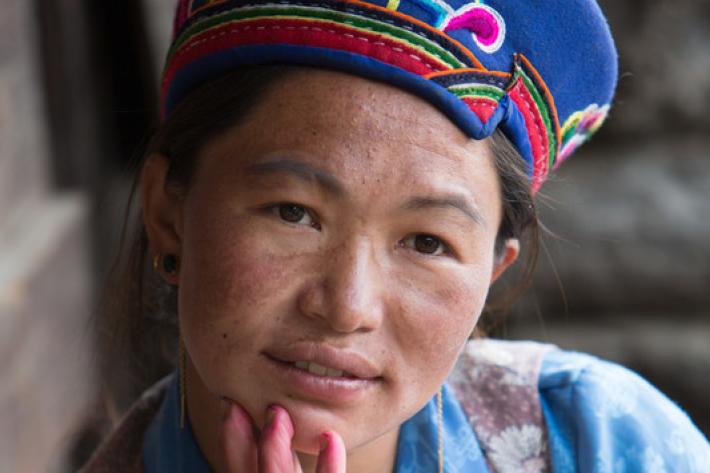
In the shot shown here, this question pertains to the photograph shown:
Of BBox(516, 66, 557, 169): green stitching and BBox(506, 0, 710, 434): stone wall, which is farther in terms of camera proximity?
BBox(506, 0, 710, 434): stone wall

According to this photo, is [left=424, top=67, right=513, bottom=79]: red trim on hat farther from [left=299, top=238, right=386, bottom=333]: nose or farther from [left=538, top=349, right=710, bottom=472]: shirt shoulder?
[left=538, top=349, right=710, bottom=472]: shirt shoulder

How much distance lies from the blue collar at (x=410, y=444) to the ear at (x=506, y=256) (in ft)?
0.94

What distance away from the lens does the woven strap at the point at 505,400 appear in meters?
2.13

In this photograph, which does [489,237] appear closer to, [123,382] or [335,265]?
[335,265]

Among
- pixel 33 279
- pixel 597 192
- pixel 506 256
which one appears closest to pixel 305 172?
pixel 506 256

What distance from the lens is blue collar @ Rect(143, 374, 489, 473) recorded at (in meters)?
2.06

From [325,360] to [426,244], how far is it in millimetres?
256

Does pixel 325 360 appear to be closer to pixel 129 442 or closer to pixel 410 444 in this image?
pixel 410 444

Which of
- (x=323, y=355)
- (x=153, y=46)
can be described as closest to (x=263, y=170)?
(x=323, y=355)

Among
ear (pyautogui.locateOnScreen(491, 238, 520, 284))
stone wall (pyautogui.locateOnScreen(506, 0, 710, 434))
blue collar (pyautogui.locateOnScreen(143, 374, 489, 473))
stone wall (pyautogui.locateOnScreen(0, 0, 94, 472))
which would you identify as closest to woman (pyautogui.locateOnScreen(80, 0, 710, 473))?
ear (pyautogui.locateOnScreen(491, 238, 520, 284))

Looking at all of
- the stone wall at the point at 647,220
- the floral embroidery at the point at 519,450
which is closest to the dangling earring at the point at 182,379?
the floral embroidery at the point at 519,450

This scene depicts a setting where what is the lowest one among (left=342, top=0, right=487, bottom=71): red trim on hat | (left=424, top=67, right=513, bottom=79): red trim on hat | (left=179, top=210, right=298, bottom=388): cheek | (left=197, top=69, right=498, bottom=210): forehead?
(left=179, top=210, right=298, bottom=388): cheek

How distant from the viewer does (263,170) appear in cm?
172

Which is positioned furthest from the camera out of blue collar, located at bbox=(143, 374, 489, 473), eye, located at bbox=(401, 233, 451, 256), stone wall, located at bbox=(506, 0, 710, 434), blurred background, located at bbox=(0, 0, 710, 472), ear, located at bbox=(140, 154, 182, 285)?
stone wall, located at bbox=(506, 0, 710, 434)
